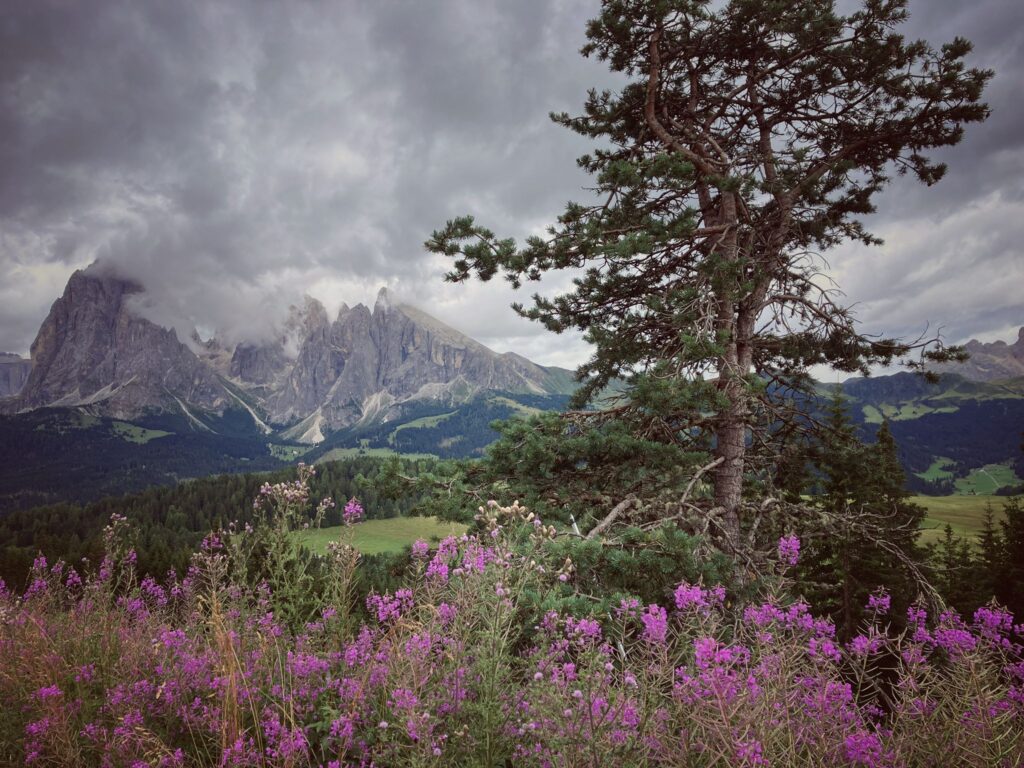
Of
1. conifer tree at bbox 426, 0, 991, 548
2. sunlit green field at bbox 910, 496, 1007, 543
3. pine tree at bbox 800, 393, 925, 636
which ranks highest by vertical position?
conifer tree at bbox 426, 0, 991, 548

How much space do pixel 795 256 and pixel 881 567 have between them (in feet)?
61.9

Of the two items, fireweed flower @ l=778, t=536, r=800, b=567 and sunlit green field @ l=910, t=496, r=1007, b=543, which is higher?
fireweed flower @ l=778, t=536, r=800, b=567

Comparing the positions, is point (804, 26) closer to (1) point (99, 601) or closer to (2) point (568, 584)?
(2) point (568, 584)

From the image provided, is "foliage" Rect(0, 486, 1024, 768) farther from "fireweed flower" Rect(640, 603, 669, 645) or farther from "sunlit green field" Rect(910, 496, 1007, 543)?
"sunlit green field" Rect(910, 496, 1007, 543)

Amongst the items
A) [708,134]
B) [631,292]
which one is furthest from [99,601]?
[708,134]

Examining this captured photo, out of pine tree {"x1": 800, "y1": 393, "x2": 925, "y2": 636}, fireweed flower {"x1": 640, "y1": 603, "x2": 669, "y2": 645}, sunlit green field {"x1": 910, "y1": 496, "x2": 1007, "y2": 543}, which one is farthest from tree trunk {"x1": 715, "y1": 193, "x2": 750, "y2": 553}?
sunlit green field {"x1": 910, "y1": 496, "x2": 1007, "y2": 543}

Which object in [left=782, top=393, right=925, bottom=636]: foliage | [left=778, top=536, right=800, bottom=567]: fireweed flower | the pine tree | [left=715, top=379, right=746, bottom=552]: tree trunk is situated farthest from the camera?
[left=715, top=379, right=746, bottom=552]: tree trunk

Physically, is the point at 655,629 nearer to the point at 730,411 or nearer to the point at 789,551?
the point at 789,551

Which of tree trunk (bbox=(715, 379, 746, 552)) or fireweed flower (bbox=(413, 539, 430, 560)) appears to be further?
tree trunk (bbox=(715, 379, 746, 552))

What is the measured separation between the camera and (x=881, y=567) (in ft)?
63.9

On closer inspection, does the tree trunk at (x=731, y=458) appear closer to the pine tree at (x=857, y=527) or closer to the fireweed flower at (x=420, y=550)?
the pine tree at (x=857, y=527)

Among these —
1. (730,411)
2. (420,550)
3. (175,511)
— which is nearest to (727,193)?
(730,411)

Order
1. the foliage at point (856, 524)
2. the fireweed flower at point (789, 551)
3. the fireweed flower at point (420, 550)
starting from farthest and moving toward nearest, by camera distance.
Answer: the foliage at point (856, 524) < the fireweed flower at point (420, 550) < the fireweed flower at point (789, 551)

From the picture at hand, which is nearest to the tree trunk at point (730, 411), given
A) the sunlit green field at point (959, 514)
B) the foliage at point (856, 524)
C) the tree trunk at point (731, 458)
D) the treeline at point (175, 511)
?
the tree trunk at point (731, 458)
